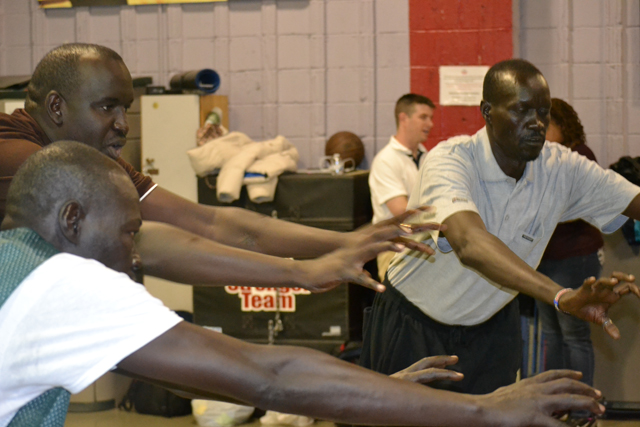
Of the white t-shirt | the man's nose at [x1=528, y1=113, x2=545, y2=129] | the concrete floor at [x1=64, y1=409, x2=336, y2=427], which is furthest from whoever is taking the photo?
the concrete floor at [x1=64, y1=409, x2=336, y2=427]

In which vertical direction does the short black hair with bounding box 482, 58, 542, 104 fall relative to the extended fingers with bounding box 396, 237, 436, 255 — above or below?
above

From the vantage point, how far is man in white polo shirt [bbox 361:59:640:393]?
2682 millimetres

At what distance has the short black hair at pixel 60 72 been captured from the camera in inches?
79.0

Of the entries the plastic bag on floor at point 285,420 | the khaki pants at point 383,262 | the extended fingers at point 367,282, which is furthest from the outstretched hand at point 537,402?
the khaki pants at point 383,262

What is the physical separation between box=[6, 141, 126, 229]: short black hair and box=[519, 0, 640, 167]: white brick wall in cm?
480

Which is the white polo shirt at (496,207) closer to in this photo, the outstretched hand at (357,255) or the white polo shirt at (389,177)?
the outstretched hand at (357,255)

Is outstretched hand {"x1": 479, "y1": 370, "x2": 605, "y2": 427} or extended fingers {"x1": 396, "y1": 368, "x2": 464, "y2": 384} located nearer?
outstretched hand {"x1": 479, "y1": 370, "x2": 605, "y2": 427}

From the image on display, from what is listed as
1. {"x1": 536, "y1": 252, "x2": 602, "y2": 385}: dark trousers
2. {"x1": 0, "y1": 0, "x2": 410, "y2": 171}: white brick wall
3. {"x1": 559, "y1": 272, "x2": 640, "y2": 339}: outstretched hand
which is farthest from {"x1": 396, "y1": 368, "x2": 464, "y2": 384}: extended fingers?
{"x1": 0, "y1": 0, "x2": 410, "y2": 171}: white brick wall

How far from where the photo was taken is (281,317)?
5059 mm

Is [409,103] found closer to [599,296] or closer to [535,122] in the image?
[535,122]

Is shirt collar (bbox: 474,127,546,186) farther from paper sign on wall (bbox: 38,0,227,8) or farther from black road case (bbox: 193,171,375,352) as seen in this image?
paper sign on wall (bbox: 38,0,227,8)

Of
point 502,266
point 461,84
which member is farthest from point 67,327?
point 461,84

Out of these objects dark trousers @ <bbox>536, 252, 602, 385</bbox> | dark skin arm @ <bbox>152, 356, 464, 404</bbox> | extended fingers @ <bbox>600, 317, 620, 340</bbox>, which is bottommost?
dark trousers @ <bbox>536, 252, 602, 385</bbox>

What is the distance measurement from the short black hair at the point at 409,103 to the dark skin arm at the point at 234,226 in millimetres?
2900
